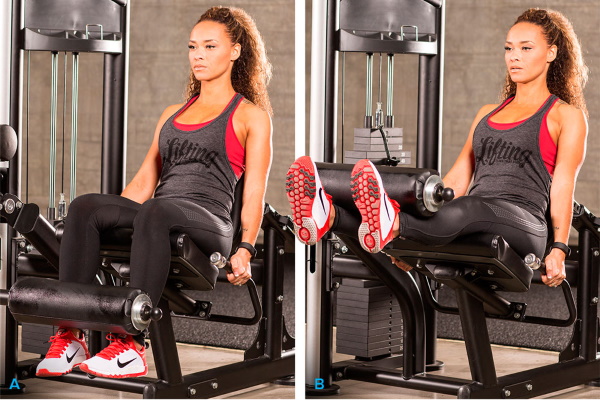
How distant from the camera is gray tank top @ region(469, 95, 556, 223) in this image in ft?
12.2

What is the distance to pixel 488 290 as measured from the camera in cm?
368

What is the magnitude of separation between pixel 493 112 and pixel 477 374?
1.07 m

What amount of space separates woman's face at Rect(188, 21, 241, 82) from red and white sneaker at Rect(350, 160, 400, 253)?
0.98 metres

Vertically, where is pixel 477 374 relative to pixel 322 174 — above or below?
below

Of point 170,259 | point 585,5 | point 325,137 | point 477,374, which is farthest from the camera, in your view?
point 585,5

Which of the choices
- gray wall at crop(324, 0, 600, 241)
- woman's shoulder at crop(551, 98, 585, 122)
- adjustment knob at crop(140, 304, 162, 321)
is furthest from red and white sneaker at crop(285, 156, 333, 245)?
gray wall at crop(324, 0, 600, 241)

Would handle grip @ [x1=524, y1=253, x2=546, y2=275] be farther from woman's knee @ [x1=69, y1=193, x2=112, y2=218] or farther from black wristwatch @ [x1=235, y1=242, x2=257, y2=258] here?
woman's knee @ [x1=69, y1=193, x2=112, y2=218]

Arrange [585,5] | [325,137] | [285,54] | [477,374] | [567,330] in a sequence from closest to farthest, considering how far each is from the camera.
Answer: [477,374] → [325,137] → [567,330] → [285,54] → [585,5]

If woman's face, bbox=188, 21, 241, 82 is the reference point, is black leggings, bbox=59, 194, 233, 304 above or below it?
below

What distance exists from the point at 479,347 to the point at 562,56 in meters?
1.21

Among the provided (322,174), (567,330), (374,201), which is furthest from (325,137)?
(567,330)

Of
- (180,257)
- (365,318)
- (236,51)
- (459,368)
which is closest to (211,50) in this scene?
(236,51)

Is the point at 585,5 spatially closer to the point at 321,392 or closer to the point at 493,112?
the point at 493,112

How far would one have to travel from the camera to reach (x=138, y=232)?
317 cm
